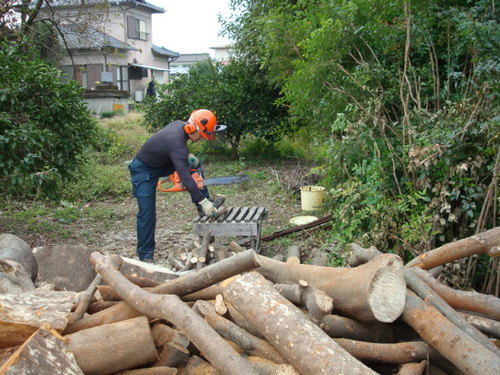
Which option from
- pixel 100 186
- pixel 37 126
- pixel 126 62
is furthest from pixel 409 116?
pixel 126 62

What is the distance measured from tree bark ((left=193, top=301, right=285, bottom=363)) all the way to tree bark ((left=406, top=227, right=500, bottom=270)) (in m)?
1.36

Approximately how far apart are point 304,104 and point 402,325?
4.79 m

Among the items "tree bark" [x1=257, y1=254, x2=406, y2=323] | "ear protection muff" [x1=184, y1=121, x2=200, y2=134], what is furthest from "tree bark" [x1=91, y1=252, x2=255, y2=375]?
"ear protection muff" [x1=184, y1=121, x2=200, y2=134]

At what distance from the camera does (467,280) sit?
4180 millimetres

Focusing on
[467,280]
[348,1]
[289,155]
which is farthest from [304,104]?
[289,155]

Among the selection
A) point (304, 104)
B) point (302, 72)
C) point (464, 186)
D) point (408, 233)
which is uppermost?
point (302, 72)

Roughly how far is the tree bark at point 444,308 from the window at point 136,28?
32.7 m

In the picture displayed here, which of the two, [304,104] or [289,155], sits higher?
[304,104]

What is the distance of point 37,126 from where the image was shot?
6.93 meters

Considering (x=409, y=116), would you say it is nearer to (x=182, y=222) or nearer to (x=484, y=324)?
(x=484, y=324)

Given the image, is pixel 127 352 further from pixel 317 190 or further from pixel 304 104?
pixel 317 190

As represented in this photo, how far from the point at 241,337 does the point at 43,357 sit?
40.0 inches

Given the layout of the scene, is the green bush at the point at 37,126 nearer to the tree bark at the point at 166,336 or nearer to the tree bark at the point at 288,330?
the tree bark at the point at 166,336

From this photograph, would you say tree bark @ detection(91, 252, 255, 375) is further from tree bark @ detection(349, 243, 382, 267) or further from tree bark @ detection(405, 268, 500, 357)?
tree bark @ detection(349, 243, 382, 267)
